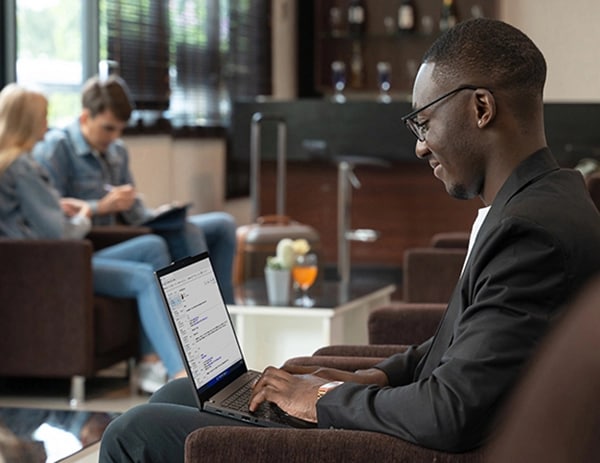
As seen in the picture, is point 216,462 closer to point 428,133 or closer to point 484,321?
point 484,321

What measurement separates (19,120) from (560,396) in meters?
3.98

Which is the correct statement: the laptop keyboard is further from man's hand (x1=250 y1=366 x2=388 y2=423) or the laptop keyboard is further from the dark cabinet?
the dark cabinet

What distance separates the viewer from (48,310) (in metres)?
4.10

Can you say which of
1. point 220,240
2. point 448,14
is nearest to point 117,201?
point 220,240

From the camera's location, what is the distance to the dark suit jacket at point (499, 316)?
1484mm

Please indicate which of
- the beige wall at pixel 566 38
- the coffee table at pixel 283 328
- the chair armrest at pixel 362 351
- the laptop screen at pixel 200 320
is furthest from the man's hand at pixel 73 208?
the beige wall at pixel 566 38

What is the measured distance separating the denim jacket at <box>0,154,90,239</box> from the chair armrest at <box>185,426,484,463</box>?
2.75 metres

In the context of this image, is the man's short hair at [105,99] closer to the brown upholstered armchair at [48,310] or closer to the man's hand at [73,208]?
the man's hand at [73,208]

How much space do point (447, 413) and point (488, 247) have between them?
9.0 inches

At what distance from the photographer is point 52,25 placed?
5.72 meters

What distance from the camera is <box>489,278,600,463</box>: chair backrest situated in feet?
1.47

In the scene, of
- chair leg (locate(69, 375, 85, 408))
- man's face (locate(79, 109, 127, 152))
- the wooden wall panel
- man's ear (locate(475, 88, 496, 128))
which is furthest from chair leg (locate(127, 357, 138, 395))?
the wooden wall panel

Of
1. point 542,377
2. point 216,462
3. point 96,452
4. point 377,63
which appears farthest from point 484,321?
point 377,63

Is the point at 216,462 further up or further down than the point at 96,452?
further up
